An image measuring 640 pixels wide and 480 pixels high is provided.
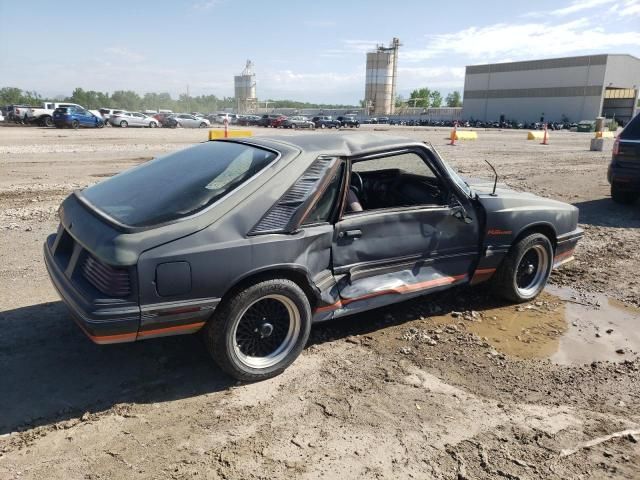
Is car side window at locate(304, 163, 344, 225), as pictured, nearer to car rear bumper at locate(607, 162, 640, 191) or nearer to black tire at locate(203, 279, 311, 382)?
black tire at locate(203, 279, 311, 382)

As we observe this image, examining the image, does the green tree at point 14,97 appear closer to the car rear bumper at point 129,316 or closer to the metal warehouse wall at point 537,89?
the metal warehouse wall at point 537,89

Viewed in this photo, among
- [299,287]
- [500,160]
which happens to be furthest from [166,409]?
[500,160]

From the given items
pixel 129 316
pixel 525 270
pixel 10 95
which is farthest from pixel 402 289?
pixel 10 95

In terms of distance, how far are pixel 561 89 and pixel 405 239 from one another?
90682 millimetres

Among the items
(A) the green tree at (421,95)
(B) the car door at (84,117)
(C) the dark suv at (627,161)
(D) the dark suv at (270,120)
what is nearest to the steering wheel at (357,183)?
(C) the dark suv at (627,161)

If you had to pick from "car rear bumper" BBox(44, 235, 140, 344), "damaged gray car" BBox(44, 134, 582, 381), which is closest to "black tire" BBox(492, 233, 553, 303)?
"damaged gray car" BBox(44, 134, 582, 381)

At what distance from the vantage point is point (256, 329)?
3.22 metres

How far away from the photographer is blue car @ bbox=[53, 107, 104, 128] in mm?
32844

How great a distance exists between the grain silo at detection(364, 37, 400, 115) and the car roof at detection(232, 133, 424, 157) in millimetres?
116326

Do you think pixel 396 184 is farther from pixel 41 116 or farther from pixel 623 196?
pixel 41 116

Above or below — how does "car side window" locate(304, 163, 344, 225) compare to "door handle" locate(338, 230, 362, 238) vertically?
above

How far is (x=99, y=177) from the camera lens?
1108cm

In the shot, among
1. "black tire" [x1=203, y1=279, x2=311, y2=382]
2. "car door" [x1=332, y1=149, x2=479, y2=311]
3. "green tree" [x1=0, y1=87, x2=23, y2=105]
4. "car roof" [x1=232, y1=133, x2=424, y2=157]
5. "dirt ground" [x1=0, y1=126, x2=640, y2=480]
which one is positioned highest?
"green tree" [x1=0, y1=87, x2=23, y2=105]

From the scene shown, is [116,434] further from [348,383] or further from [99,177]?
[99,177]
